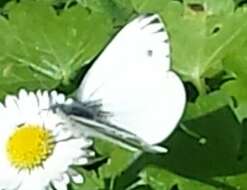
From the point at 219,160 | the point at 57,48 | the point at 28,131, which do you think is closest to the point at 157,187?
the point at 219,160

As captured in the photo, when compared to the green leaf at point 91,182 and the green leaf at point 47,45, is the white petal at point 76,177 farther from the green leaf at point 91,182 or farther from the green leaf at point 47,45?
the green leaf at point 47,45

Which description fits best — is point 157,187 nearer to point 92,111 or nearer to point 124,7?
point 92,111

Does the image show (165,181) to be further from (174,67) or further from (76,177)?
(174,67)

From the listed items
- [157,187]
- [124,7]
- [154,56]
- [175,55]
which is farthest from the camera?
[124,7]

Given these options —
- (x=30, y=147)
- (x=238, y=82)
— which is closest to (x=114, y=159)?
(x=30, y=147)

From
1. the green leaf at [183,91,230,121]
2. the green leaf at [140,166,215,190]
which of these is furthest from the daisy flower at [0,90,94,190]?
the green leaf at [183,91,230,121]

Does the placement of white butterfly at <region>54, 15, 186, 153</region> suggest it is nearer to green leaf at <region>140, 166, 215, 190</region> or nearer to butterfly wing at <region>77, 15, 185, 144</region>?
butterfly wing at <region>77, 15, 185, 144</region>

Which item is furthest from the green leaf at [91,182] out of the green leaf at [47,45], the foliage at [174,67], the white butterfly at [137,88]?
the green leaf at [47,45]
